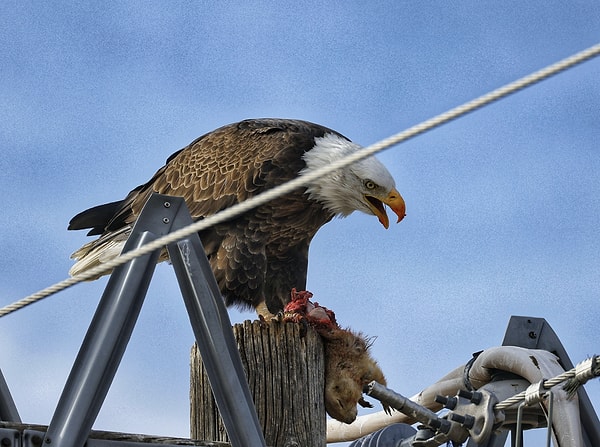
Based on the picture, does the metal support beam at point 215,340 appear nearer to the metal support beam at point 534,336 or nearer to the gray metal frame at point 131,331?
the gray metal frame at point 131,331

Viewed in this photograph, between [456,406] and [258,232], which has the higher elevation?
[258,232]

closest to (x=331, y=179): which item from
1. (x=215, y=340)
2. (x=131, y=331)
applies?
(x=215, y=340)

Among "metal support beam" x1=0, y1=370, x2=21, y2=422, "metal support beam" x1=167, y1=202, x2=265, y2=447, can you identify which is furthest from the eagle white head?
"metal support beam" x1=167, y1=202, x2=265, y2=447

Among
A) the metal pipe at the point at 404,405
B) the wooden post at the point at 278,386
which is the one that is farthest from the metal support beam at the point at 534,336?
the wooden post at the point at 278,386

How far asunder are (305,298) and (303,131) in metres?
3.44

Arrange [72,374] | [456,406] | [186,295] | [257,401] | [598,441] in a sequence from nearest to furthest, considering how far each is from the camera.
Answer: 1. [72,374]
2. [186,295]
3. [257,401]
4. [456,406]
5. [598,441]

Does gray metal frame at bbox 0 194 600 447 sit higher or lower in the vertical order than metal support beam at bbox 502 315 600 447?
lower

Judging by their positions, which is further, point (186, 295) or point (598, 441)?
point (598, 441)

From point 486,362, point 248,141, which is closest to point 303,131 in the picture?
point 248,141

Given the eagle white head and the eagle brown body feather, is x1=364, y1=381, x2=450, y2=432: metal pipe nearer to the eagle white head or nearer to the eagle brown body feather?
the eagle brown body feather

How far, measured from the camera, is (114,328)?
9.23 ft

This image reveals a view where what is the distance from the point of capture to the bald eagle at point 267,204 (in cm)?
659

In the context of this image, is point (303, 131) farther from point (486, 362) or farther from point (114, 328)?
point (114, 328)

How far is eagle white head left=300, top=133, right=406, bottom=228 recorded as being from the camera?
22.8 feet
